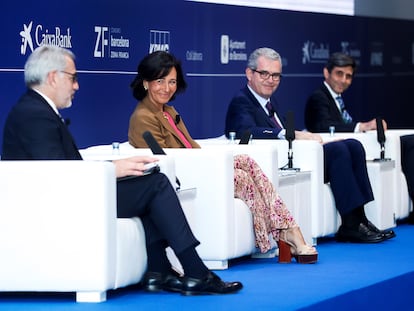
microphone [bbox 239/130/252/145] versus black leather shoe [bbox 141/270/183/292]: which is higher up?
microphone [bbox 239/130/252/145]

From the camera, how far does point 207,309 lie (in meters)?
5.07

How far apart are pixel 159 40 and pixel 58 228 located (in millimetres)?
3384

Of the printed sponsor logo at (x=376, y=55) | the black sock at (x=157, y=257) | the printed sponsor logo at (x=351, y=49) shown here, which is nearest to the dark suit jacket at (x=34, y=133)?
the black sock at (x=157, y=257)

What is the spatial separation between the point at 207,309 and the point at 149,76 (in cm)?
215

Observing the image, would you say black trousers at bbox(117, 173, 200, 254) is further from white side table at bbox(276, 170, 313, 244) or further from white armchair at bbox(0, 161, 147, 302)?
white side table at bbox(276, 170, 313, 244)

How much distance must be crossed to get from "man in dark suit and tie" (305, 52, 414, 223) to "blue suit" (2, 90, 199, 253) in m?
3.77

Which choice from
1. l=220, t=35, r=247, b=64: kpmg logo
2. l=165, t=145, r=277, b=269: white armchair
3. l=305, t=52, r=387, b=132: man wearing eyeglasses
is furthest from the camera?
l=220, t=35, r=247, b=64: kpmg logo

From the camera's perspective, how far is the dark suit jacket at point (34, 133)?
5336mm

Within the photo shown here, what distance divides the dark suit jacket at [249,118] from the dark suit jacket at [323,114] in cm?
99

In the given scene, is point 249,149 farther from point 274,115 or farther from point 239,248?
point 274,115

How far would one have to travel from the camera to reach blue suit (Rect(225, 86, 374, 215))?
780cm

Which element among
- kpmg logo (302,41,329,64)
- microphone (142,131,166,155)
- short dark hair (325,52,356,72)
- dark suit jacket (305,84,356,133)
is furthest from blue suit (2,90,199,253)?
kpmg logo (302,41,329,64)

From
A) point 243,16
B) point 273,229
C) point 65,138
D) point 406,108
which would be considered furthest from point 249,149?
point 406,108

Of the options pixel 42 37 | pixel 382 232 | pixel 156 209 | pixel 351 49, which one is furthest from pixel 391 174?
pixel 156 209
